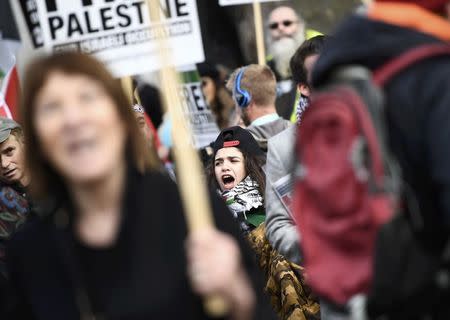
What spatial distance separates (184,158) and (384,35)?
66 cm

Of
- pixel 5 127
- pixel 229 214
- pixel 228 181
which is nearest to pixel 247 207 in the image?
pixel 228 181

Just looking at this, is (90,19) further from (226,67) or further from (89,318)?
(226,67)

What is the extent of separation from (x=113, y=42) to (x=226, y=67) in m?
4.79

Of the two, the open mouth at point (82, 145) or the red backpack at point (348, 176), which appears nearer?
the red backpack at point (348, 176)

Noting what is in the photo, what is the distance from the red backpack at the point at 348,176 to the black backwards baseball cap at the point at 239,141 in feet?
10.9

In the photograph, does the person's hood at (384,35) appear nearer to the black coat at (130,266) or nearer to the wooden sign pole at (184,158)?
the wooden sign pole at (184,158)

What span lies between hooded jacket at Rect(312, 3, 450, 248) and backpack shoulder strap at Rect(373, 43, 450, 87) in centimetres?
1

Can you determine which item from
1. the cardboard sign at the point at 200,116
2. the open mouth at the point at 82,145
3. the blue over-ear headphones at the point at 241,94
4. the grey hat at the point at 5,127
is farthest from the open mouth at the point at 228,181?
the open mouth at the point at 82,145

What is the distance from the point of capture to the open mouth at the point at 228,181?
6438mm

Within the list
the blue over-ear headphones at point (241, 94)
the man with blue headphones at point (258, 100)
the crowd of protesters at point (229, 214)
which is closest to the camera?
the crowd of protesters at point (229, 214)

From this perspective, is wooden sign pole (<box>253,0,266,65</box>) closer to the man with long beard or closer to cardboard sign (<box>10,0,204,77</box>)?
the man with long beard

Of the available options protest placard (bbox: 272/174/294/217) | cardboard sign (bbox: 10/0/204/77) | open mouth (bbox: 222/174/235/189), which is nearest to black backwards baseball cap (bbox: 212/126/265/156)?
open mouth (bbox: 222/174/235/189)

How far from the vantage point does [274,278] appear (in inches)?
225

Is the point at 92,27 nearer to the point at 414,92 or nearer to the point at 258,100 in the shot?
the point at 258,100
